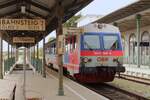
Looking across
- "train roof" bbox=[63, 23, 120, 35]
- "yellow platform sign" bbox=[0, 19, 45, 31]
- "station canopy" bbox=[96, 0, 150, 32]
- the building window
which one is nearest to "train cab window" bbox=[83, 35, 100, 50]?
"train roof" bbox=[63, 23, 120, 35]

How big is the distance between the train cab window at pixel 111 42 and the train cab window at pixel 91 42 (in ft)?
1.19

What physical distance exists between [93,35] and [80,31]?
79 cm

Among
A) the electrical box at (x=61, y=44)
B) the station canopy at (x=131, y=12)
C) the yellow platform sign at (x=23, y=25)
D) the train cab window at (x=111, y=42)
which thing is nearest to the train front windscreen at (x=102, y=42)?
the train cab window at (x=111, y=42)

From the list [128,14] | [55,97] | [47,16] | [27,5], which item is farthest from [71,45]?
[128,14]

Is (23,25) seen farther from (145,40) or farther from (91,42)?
(145,40)

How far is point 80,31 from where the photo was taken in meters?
21.1

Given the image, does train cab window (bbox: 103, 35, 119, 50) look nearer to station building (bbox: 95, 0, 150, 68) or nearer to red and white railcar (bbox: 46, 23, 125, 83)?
red and white railcar (bbox: 46, 23, 125, 83)

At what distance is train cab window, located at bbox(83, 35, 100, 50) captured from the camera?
21.3 metres

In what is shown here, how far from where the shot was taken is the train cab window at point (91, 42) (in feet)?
69.8

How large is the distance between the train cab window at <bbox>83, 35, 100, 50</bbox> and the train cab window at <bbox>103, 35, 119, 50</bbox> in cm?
36

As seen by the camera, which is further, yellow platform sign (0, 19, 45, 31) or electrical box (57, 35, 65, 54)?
yellow platform sign (0, 19, 45, 31)

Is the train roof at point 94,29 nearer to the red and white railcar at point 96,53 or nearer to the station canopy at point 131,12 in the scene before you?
the red and white railcar at point 96,53

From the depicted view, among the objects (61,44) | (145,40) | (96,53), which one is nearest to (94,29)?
(96,53)

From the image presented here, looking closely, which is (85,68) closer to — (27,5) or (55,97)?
(27,5)
